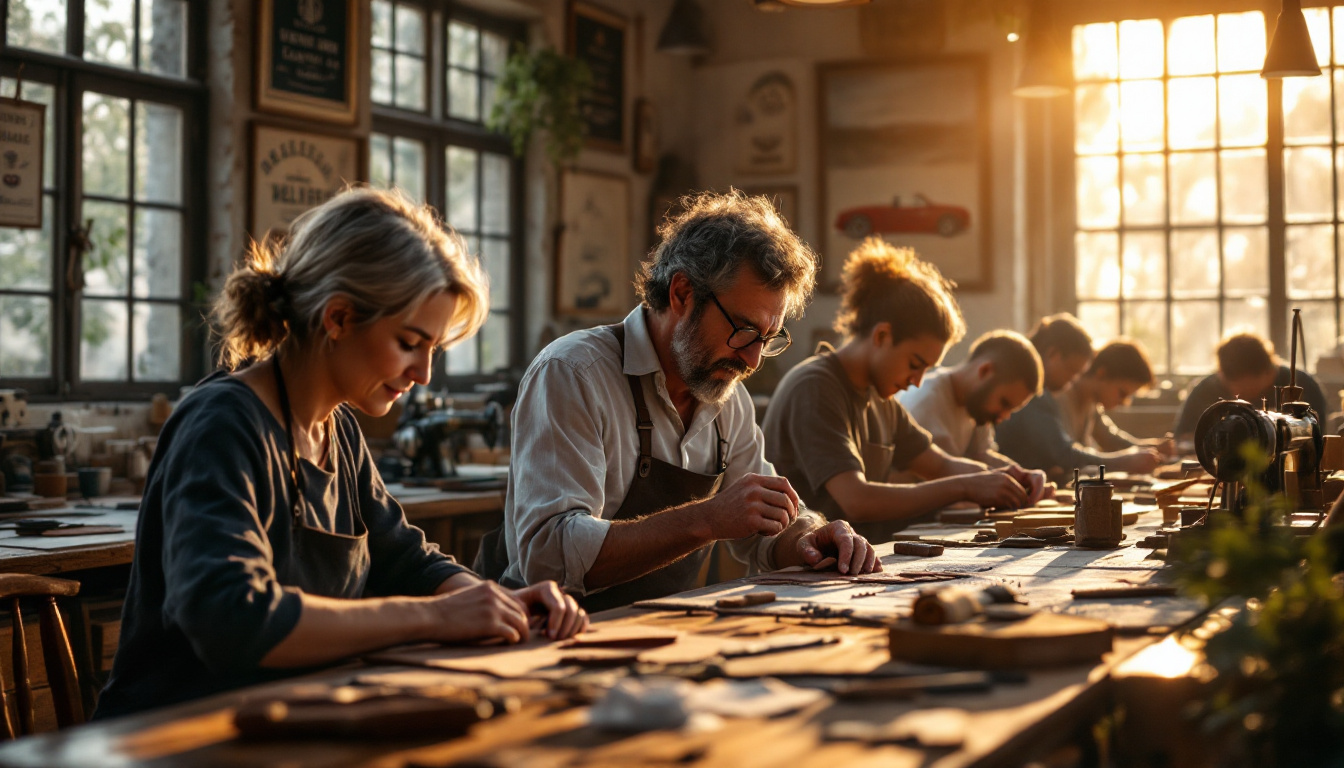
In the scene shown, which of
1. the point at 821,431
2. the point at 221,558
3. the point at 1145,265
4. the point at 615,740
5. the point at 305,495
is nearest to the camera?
the point at 615,740

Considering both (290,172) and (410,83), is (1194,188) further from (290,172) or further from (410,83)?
(290,172)

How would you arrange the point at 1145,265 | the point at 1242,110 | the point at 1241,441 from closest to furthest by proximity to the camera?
the point at 1241,441 < the point at 1242,110 < the point at 1145,265

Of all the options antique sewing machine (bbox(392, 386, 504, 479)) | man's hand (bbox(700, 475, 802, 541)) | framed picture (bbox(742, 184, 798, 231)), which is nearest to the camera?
man's hand (bbox(700, 475, 802, 541))

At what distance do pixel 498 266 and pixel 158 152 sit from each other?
2193 mm

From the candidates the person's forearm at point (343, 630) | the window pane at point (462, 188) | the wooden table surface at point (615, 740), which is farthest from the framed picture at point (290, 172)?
the wooden table surface at point (615, 740)

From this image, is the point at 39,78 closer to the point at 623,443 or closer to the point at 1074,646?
the point at 623,443

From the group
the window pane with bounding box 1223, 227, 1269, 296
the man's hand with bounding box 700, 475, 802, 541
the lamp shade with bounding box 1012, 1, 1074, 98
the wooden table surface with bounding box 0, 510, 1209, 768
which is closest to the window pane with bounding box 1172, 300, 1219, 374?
the window pane with bounding box 1223, 227, 1269, 296

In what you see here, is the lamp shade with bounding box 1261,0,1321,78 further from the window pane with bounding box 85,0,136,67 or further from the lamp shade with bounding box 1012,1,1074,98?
the window pane with bounding box 85,0,136,67

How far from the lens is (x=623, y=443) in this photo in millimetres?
2910

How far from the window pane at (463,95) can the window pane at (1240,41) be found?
418cm

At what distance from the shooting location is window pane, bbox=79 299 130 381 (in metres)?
5.34

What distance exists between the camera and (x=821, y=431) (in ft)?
12.8

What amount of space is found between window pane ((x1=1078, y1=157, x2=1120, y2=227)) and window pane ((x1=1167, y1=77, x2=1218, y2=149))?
37 centimetres

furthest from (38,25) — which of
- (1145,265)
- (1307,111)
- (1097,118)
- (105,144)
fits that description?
(1307,111)
